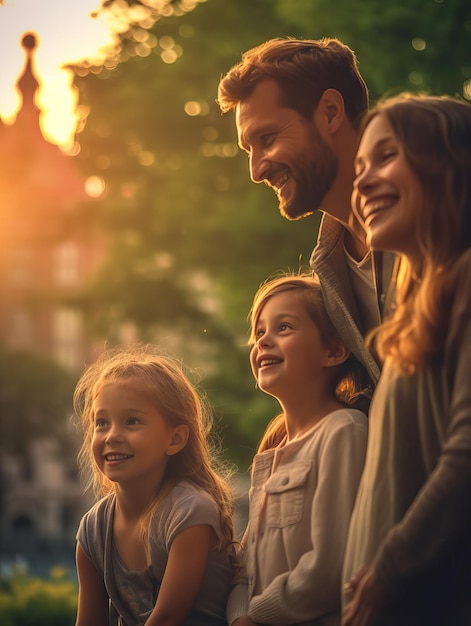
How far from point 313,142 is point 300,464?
82 cm

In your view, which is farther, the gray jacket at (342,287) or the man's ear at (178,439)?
the man's ear at (178,439)

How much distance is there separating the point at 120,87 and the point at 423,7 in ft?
11.0

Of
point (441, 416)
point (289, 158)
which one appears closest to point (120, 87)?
point (289, 158)

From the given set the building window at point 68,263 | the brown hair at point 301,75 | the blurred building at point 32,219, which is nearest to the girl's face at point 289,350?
the brown hair at point 301,75

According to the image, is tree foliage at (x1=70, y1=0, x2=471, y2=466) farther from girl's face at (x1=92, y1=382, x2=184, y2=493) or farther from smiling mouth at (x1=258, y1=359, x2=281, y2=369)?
smiling mouth at (x1=258, y1=359, x2=281, y2=369)

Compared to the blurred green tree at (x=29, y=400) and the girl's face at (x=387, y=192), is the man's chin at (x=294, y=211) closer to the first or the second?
the girl's face at (x=387, y=192)

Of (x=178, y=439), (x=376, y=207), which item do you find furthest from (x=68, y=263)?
(x=376, y=207)

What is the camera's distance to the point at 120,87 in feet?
43.8

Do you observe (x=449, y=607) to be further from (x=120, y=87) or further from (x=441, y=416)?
(x=120, y=87)

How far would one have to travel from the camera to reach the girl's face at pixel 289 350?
3328 mm

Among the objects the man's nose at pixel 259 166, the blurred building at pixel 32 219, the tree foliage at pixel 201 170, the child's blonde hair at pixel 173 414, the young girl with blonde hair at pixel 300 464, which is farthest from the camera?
the blurred building at pixel 32 219

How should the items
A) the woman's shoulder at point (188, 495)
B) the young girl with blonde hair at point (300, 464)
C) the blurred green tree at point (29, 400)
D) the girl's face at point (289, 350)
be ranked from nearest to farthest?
the young girl with blonde hair at point (300, 464), the girl's face at point (289, 350), the woman's shoulder at point (188, 495), the blurred green tree at point (29, 400)

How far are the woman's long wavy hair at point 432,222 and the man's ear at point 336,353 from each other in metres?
0.65

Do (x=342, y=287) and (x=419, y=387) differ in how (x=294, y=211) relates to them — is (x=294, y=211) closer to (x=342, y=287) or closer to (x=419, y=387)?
(x=342, y=287)
